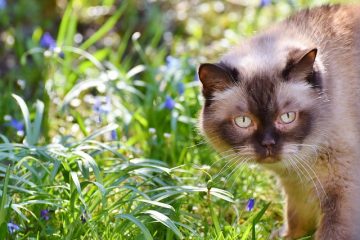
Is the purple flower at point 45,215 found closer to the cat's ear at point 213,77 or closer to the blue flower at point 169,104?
the cat's ear at point 213,77

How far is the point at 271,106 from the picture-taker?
333cm

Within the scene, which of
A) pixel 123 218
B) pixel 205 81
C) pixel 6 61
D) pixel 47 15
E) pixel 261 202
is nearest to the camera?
pixel 123 218

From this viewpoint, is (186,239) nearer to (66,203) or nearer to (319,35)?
(66,203)

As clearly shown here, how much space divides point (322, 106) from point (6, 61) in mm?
3227

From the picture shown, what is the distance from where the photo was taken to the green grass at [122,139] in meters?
3.40

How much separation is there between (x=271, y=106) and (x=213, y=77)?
31 centimetres

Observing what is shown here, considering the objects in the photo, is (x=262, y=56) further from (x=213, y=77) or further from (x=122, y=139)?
(x=122, y=139)

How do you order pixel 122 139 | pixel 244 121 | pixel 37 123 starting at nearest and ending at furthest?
pixel 244 121 < pixel 37 123 < pixel 122 139

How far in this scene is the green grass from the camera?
3.40 m

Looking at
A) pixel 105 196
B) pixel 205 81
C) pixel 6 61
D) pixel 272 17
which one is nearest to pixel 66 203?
pixel 105 196

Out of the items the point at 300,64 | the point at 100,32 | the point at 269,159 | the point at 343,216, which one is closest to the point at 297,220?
the point at 343,216

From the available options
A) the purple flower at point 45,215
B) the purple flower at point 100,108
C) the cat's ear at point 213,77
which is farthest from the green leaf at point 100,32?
the purple flower at point 45,215

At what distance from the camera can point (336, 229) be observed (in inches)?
136

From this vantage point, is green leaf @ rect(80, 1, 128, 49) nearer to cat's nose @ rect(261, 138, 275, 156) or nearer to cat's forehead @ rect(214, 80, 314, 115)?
cat's forehead @ rect(214, 80, 314, 115)
